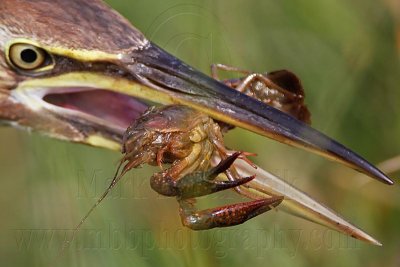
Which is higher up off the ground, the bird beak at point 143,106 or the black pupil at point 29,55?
the black pupil at point 29,55

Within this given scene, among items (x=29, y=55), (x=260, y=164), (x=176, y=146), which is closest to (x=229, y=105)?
(x=176, y=146)

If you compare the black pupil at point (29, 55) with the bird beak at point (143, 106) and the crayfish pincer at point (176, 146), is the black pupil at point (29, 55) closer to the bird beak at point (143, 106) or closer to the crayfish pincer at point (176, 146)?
the bird beak at point (143, 106)

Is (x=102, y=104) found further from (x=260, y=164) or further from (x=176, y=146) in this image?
(x=260, y=164)

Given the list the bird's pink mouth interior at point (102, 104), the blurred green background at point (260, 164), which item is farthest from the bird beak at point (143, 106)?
the blurred green background at point (260, 164)

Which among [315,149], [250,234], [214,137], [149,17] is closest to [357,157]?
[315,149]

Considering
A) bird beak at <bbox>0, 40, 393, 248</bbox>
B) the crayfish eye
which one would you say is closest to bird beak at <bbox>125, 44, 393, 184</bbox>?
bird beak at <bbox>0, 40, 393, 248</bbox>

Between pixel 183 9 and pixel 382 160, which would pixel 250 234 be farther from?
pixel 183 9
